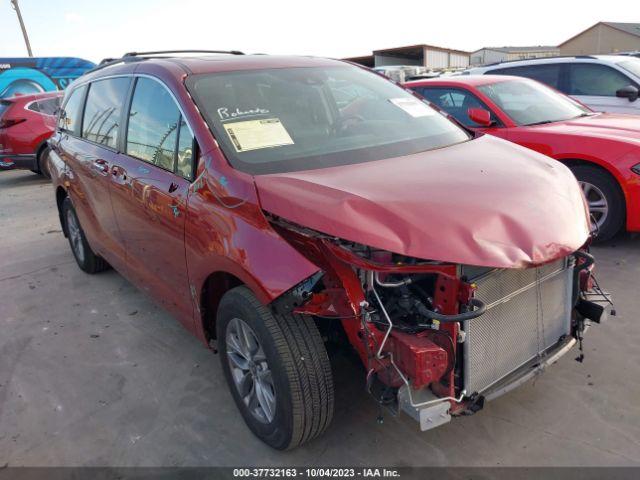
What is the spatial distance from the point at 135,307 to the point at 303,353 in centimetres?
253

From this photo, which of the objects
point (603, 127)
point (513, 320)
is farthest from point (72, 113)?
point (603, 127)

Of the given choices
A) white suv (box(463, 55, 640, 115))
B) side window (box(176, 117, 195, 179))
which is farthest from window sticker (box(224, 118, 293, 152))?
white suv (box(463, 55, 640, 115))

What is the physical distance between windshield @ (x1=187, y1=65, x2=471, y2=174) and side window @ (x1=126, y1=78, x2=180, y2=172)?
222mm

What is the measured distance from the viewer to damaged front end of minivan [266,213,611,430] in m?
2.04

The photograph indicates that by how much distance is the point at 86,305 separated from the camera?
439cm

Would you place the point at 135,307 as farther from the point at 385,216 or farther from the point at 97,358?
the point at 385,216

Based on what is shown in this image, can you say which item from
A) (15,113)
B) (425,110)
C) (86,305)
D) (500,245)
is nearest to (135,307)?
(86,305)

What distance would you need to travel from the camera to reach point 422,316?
2146 mm

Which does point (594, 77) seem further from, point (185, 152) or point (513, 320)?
point (185, 152)

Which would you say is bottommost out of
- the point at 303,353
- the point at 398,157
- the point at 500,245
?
the point at 303,353

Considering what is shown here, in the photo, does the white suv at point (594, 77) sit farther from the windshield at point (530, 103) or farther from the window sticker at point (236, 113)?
the window sticker at point (236, 113)

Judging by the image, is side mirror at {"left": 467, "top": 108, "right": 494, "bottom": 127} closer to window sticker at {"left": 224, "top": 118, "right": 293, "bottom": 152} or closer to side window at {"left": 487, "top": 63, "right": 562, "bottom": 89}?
window sticker at {"left": 224, "top": 118, "right": 293, "bottom": 152}

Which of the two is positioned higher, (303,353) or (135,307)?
(303,353)

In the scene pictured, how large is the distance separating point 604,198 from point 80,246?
4.99 m
